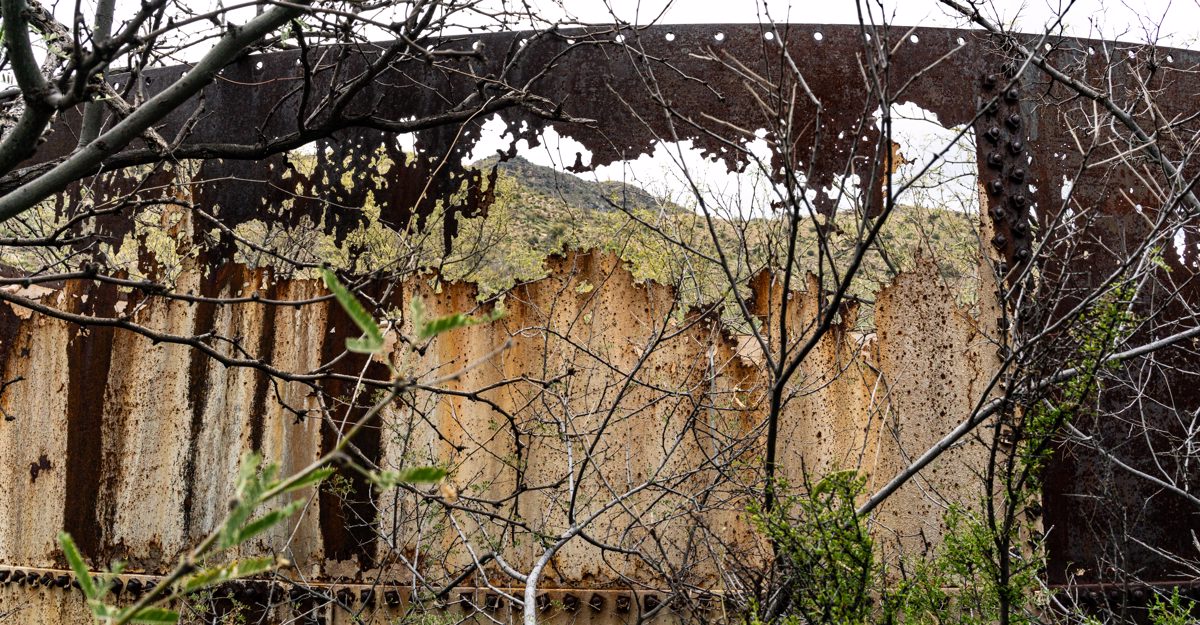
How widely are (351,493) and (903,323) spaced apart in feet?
7.36

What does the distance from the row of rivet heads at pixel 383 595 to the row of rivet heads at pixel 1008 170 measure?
5.85ft

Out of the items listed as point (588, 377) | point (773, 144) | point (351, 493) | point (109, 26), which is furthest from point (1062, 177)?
point (109, 26)

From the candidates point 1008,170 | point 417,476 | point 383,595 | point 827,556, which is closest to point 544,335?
point 383,595

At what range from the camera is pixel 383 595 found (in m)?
3.65

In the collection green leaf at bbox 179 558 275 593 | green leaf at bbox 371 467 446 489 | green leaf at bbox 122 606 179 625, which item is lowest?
green leaf at bbox 122 606 179 625

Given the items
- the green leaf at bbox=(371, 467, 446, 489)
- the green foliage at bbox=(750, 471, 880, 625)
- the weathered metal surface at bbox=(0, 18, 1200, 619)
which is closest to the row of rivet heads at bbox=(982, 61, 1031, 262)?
the weathered metal surface at bbox=(0, 18, 1200, 619)

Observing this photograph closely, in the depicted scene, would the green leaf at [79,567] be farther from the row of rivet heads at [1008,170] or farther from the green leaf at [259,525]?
the row of rivet heads at [1008,170]

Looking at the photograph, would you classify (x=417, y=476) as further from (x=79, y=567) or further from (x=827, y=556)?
(x=827, y=556)

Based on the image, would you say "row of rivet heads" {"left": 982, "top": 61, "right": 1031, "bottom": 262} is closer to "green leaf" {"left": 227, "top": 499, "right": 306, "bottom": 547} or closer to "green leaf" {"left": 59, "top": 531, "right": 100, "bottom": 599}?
"green leaf" {"left": 227, "top": 499, "right": 306, "bottom": 547}

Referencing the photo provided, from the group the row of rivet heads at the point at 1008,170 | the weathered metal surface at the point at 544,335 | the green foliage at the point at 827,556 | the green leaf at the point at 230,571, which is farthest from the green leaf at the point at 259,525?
the row of rivet heads at the point at 1008,170

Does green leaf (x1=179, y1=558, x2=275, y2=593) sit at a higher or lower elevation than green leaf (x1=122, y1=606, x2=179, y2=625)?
higher

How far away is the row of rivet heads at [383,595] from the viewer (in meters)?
3.48

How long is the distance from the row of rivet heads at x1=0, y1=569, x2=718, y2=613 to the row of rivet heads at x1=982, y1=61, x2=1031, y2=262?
178 cm

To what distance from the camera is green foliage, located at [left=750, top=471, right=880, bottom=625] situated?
7.11 feet
